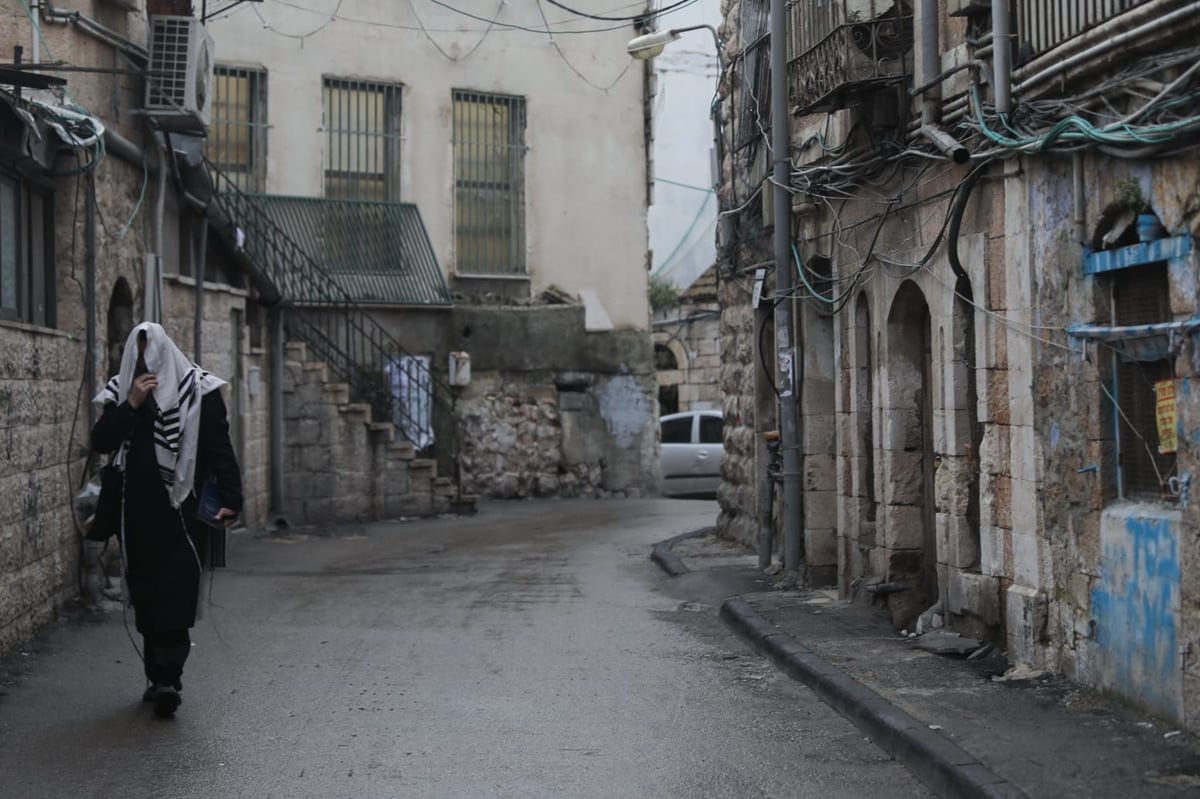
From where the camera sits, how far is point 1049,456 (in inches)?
294

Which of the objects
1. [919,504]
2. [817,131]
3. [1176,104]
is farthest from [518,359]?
[1176,104]

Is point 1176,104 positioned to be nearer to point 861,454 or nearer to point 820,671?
point 820,671

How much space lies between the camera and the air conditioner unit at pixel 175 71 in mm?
12508

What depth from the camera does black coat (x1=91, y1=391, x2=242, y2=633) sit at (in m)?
7.27

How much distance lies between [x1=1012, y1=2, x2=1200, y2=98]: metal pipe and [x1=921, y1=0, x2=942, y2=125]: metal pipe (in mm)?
985

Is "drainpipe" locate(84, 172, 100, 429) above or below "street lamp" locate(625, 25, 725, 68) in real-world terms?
below

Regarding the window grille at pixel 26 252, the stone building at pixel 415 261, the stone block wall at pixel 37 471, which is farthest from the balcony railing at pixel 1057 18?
the stone building at pixel 415 261

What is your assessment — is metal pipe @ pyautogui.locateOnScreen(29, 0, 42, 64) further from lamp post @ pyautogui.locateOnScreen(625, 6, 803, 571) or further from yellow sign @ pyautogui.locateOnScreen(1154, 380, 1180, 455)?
yellow sign @ pyautogui.locateOnScreen(1154, 380, 1180, 455)

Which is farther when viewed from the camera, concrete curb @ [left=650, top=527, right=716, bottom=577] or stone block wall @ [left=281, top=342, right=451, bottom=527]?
stone block wall @ [left=281, top=342, right=451, bottom=527]

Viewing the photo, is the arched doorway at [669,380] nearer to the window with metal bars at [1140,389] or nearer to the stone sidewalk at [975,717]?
the stone sidewalk at [975,717]

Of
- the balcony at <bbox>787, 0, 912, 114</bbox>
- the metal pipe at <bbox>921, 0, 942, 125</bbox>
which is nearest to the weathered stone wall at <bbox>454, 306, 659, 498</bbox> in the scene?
the balcony at <bbox>787, 0, 912, 114</bbox>

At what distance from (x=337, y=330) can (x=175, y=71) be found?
9.12 meters

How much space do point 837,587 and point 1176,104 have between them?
20.1 ft

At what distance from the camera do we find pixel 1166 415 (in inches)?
252
